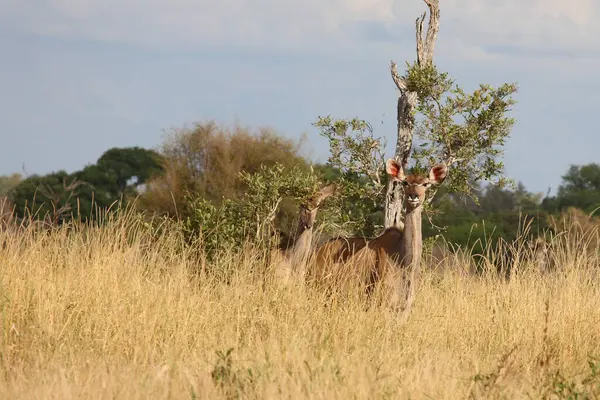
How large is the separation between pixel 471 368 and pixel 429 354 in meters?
0.36

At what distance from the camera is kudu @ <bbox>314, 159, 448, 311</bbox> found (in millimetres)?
9031

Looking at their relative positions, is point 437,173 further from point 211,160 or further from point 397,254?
point 211,160

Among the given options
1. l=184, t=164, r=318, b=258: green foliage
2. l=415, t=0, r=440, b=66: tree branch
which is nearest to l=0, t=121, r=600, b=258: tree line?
l=184, t=164, r=318, b=258: green foliage

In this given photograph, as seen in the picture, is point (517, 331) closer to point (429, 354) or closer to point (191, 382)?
point (429, 354)

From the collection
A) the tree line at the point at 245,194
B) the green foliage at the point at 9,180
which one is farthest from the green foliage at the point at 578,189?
the green foliage at the point at 9,180

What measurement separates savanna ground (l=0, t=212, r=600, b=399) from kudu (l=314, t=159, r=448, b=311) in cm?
24

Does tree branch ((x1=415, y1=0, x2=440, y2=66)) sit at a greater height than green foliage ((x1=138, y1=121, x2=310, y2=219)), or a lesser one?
greater

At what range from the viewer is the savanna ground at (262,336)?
5719 millimetres

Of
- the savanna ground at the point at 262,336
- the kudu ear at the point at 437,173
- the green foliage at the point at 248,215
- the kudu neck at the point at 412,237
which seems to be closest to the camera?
the savanna ground at the point at 262,336

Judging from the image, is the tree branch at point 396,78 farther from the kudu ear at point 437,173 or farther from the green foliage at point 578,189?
the green foliage at point 578,189

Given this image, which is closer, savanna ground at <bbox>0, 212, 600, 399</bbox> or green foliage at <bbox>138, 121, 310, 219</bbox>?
savanna ground at <bbox>0, 212, 600, 399</bbox>

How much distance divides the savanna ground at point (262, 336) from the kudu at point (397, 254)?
0.24 m

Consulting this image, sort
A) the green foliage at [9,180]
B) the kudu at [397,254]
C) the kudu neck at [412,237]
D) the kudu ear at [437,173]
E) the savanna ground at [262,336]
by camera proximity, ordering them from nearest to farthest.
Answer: the savanna ground at [262,336] < the kudu at [397,254] < the kudu neck at [412,237] < the kudu ear at [437,173] < the green foliage at [9,180]

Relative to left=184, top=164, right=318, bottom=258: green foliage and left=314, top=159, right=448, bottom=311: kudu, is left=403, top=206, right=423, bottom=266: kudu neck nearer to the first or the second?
left=314, top=159, right=448, bottom=311: kudu
